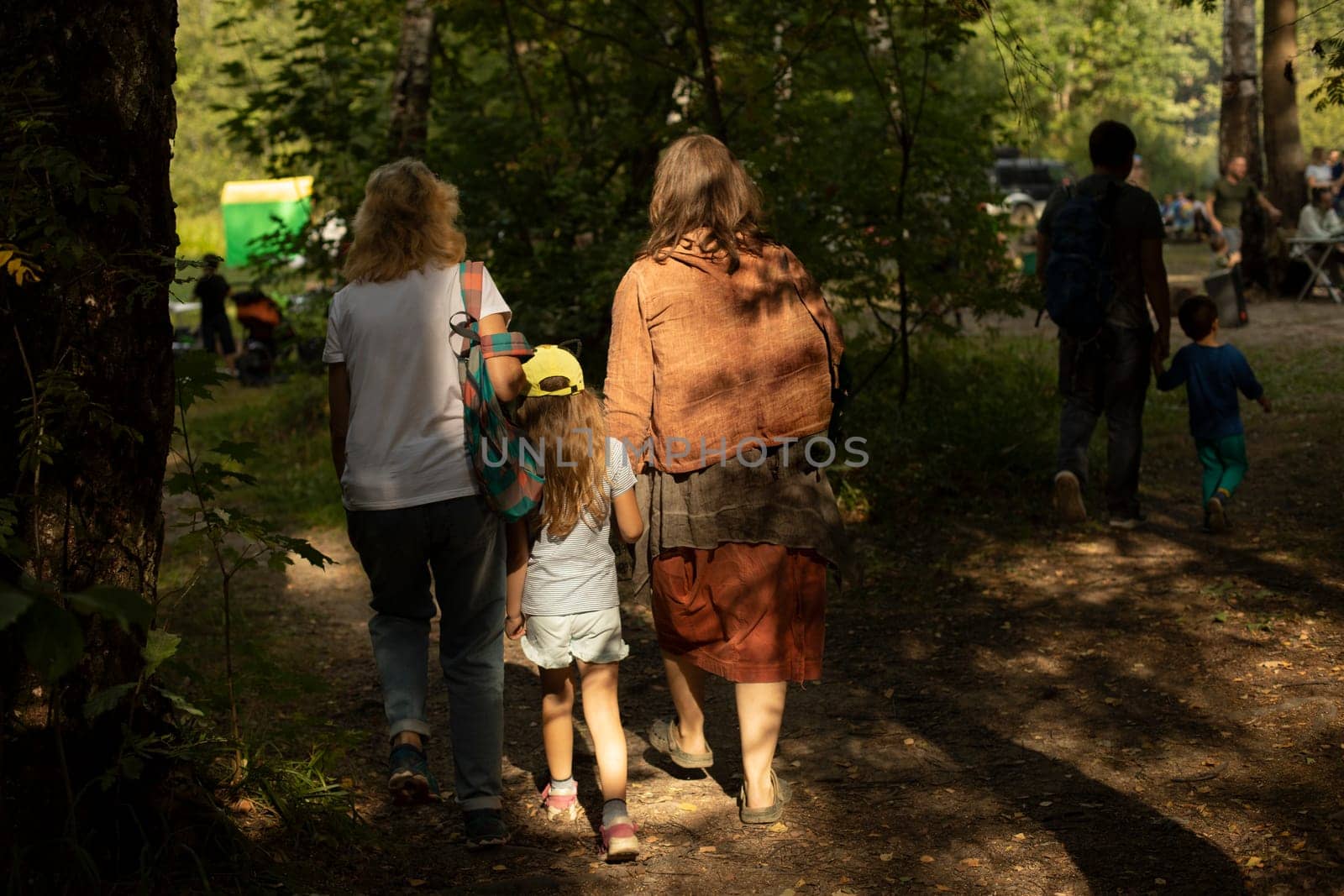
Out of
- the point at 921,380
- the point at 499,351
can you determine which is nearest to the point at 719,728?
the point at 499,351

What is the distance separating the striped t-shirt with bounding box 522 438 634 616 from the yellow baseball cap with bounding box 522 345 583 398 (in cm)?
21

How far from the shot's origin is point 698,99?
897 cm

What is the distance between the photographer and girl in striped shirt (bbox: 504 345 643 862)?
13.6 feet

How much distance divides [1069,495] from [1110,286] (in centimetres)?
115

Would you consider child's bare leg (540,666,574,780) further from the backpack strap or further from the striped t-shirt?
the backpack strap

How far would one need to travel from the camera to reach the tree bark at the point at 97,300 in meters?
3.30

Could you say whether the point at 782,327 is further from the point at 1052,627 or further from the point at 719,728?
the point at 1052,627

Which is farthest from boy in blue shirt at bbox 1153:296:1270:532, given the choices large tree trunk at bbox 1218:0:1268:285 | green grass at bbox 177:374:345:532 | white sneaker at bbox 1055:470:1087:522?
large tree trunk at bbox 1218:0:1268:285

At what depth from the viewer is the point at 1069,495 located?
23.9 feet

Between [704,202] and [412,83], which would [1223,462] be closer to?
[704,202]

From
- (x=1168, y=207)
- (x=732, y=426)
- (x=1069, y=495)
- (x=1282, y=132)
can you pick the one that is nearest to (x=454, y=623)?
(x=732, y=426)

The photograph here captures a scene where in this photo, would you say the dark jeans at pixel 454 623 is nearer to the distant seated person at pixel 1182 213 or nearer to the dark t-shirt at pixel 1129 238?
the dark t-shirt at pixel 1129 238

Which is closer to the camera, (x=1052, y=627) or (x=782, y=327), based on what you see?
(x=782, y=327)

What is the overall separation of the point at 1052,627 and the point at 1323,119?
159ft
